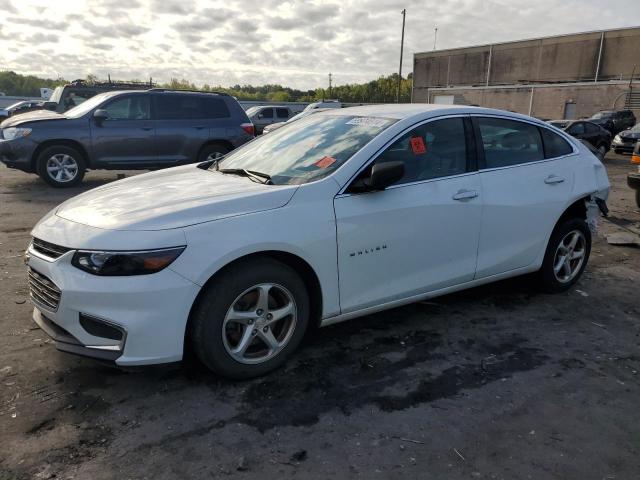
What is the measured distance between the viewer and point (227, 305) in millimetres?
2924

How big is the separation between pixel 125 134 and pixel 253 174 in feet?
24.3

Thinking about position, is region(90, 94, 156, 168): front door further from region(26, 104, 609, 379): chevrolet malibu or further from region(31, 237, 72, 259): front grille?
region(31, 237, 72, 259): front grille

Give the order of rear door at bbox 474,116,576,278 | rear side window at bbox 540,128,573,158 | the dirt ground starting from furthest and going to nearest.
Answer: rear side window at bbox 540,128,573,158 < rear door at bbox 474,116,576,278 < the dirt ground

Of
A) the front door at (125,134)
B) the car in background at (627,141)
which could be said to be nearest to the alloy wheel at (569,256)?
the front door at (125,134)

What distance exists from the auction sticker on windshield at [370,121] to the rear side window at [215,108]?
25.1 feet

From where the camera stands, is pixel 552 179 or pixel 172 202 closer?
pixel 172 202

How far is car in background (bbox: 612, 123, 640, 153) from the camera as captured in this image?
1856 centimetres

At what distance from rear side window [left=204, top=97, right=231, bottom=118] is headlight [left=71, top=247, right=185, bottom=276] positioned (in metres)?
8.70

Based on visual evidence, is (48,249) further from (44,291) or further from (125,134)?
(125,134)

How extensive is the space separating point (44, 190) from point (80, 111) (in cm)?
168

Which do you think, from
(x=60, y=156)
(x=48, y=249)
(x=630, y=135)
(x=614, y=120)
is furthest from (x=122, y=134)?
(x=614, y=120)

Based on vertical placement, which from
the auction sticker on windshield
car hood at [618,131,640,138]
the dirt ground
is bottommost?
the dirt ground

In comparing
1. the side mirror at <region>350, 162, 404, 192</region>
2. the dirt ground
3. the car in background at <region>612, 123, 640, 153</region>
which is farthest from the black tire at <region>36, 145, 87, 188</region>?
the car in background at <region>612, 123, 640, 153</region>

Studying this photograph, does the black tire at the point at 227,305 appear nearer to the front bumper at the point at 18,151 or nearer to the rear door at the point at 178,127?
the rear door at the point at 178,127
